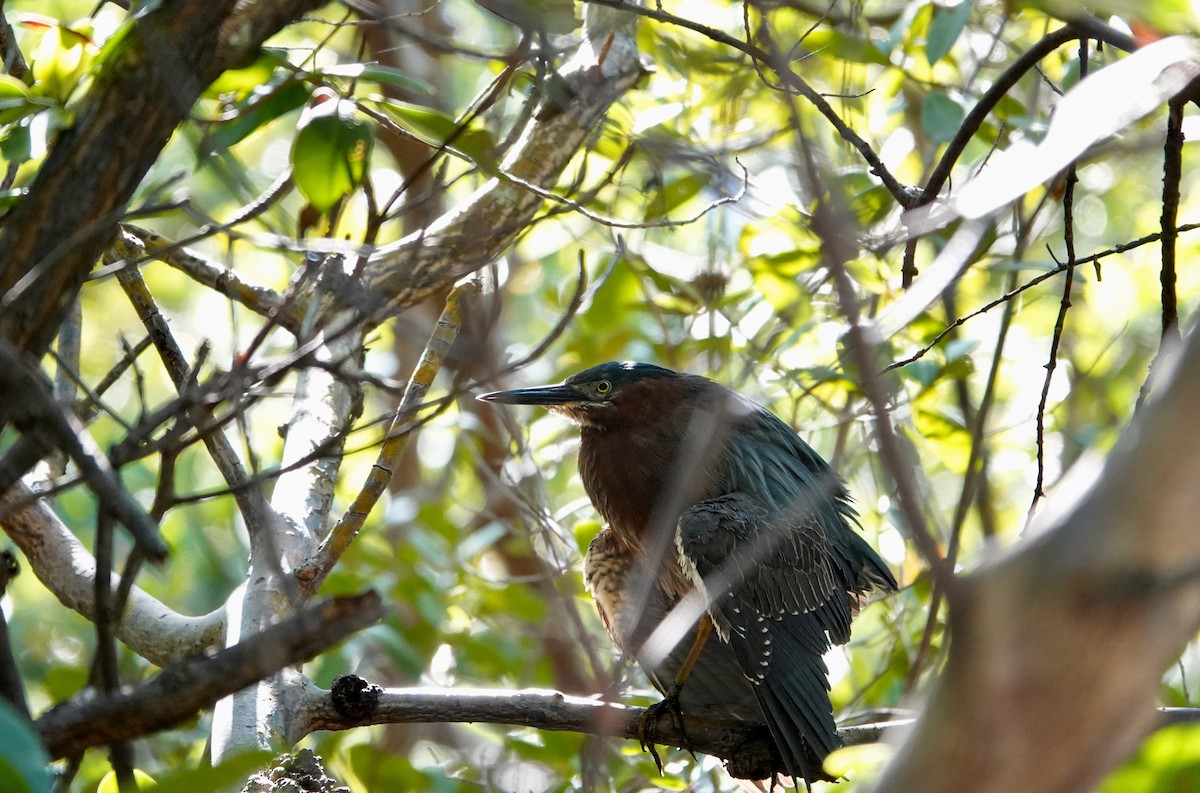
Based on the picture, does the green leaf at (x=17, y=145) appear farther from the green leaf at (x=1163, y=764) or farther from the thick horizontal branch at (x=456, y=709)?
the green leaf at (x=1163, y=764)

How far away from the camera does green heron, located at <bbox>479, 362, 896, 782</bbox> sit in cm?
303

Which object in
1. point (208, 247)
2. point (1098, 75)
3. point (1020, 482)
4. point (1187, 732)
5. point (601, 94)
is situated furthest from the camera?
point (1020, 482)

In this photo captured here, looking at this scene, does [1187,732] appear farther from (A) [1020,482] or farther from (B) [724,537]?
(A) [1020,482]

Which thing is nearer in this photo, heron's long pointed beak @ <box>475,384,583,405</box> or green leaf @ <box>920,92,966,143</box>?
green leaf @ <box>920,92,966,143</box>

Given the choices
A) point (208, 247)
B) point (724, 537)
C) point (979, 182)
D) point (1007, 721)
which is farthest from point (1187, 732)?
point (208, 247)

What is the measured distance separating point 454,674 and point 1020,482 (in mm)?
3301

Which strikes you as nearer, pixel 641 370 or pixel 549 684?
pixel 641 370

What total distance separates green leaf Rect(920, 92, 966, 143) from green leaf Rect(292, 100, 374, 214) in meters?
1.88

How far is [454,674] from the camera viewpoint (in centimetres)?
450

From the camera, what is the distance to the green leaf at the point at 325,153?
1.74 meters

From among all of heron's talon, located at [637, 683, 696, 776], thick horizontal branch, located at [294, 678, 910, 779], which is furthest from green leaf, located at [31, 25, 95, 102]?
heron's talon, located at [637, 683, 696, 776]

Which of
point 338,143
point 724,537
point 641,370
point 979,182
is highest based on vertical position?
point 641,370

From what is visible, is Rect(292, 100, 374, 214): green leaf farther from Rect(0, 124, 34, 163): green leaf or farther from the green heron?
the green heron

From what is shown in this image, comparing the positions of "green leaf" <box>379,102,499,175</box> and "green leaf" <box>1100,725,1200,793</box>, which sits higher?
"green leaf" <box>379,102,499,175</box>
